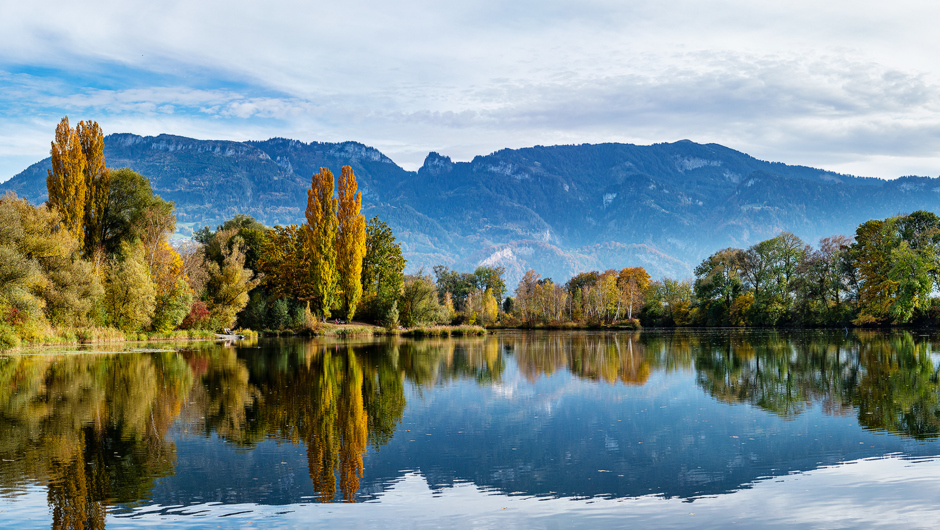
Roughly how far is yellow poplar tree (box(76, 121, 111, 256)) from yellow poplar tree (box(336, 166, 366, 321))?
1917 cm

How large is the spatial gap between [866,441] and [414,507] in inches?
325

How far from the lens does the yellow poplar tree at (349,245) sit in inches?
2307

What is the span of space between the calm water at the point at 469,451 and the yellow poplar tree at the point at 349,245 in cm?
3680

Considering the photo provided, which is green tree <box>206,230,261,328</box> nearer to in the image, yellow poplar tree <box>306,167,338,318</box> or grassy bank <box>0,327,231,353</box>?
grassy bank <box>0,327,231,353</box>

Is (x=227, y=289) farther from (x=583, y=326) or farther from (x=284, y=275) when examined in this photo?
(x=583, y=326)

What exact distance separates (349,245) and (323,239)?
7.99 ft

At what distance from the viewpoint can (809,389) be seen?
18312 mm

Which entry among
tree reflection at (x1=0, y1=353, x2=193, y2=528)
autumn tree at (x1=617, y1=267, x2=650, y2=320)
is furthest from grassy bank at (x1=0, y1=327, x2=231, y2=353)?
autumn tree at (x1=617, y1=267, x2=650, y2=320)

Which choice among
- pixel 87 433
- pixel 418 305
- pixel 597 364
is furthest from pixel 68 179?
pixel 87 433

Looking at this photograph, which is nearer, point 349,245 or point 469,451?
point 469,451

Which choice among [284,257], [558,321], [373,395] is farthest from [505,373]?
[558,321]

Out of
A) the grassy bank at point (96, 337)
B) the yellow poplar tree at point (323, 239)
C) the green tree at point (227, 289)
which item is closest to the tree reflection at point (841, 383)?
the grassy bank at point (96, 337)

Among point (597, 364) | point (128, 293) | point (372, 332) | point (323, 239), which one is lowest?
point (372, 332)

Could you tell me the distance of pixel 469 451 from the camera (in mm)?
10977
